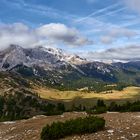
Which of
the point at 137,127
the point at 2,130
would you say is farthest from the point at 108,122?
the point at 2,130

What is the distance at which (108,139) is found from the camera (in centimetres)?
2717

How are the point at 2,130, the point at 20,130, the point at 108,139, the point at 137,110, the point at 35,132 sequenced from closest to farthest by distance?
the point at 108,139 → the point at 35,132 → the point at 20,130 → the point at 2,130 → the point at 137,110

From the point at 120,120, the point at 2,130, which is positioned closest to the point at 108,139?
the point at 120,120

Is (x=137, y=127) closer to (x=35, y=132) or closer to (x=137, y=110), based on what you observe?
(x=35, y=132)

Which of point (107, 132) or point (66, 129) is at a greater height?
point (66, 129)

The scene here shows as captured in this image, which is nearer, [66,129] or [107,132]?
[107,132]

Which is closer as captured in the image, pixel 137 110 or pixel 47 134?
pixel 47 134

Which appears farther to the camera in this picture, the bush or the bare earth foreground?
the bush

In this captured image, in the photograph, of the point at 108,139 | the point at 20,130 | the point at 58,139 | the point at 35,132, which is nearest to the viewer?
the point at 108,139

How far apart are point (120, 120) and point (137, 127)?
15.3 feet

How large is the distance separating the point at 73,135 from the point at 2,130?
13621mm

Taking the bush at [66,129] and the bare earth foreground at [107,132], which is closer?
the bare earth foreground at [107,132]

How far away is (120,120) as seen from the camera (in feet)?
117

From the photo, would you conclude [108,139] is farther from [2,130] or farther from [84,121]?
[2,130]
